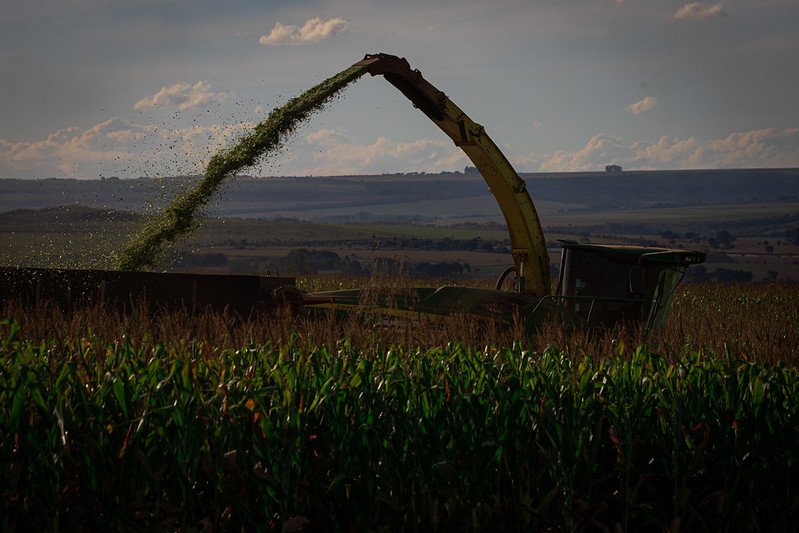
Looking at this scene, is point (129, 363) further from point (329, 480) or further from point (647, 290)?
point (647, 290)

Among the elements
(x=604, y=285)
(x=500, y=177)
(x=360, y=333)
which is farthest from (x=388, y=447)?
(x=500, y=177)

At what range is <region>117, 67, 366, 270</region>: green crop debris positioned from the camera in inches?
374

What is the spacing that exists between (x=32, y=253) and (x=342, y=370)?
7420 millimetres

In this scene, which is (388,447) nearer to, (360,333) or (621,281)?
(360,333)

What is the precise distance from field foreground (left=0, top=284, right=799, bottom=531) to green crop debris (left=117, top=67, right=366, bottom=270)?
5211 millimetres

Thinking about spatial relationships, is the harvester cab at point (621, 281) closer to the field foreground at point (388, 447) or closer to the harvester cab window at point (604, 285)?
the harvester cab window at point (604, 285)

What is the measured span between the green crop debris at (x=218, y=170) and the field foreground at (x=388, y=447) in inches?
205

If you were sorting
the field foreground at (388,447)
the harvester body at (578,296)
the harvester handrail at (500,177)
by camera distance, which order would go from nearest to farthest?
the field foreground at (388,447) → the harvester body at (578,296) → the harvester handrail at (500,177)

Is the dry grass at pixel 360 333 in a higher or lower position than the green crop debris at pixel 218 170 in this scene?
lower

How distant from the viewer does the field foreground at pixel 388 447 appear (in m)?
3.31

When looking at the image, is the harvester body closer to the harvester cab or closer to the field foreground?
the harvester cab

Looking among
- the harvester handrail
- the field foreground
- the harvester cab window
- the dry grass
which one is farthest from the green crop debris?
the field foreground

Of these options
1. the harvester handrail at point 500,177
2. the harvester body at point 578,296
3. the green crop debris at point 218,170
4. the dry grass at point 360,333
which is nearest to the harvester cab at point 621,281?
the harvester body at point 578,296

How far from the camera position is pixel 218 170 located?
9570mm
